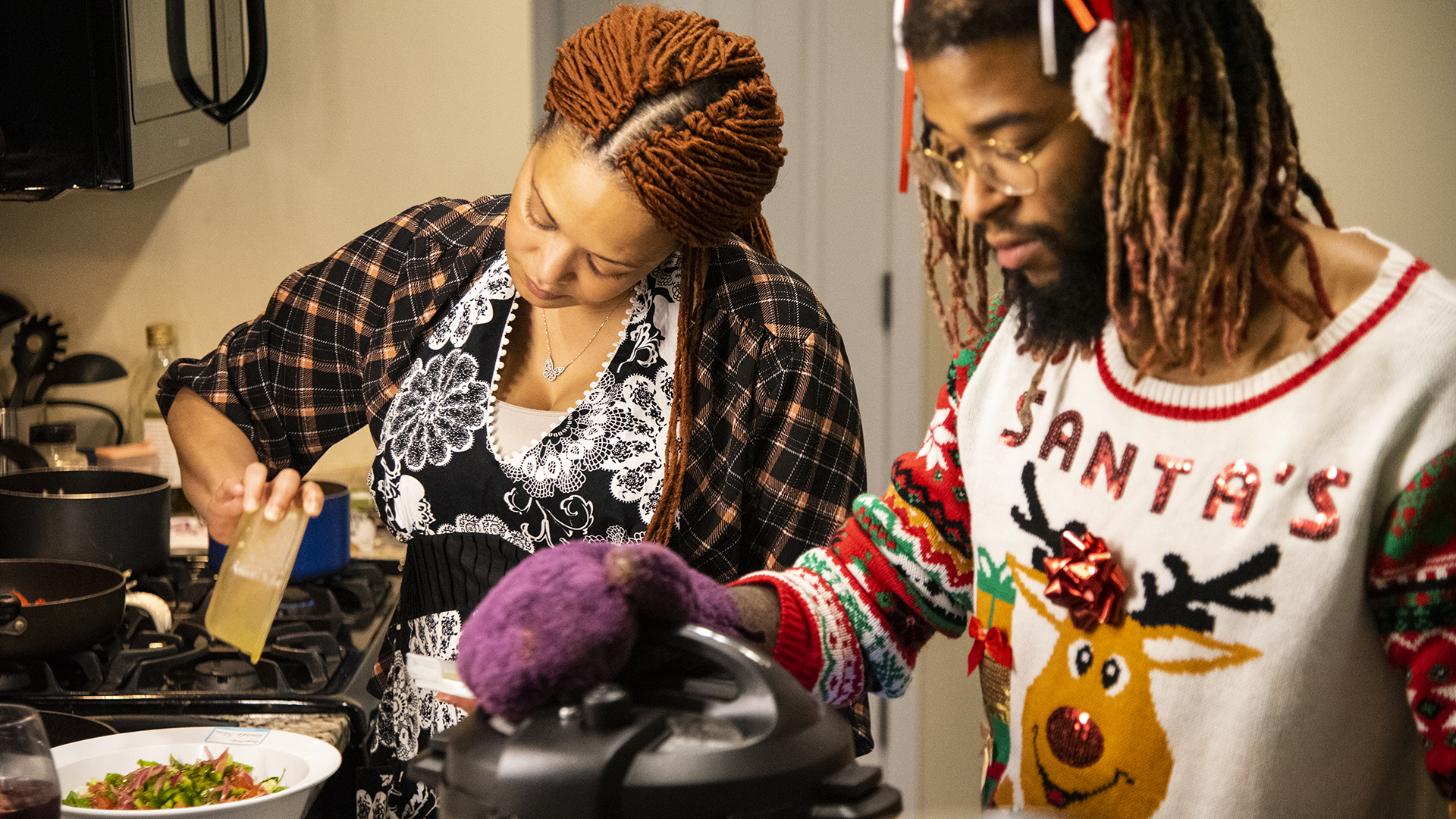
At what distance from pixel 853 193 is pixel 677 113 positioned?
148 cm

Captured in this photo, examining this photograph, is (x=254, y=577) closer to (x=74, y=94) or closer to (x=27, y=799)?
(x=27, y=799)

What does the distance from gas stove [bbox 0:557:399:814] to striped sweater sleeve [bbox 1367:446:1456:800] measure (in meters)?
1.14

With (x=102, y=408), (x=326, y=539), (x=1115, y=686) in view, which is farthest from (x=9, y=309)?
(x=1115, y=686)

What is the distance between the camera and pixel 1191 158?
0.72 m

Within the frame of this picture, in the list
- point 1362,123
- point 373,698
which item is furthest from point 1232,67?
point 1362,123

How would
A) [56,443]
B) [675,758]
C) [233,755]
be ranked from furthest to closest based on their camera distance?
[56,443] → [233,755] → [675,758]

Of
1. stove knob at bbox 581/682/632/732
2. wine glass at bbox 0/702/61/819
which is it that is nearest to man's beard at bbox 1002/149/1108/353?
stove knob at bbox 581/682/632/732

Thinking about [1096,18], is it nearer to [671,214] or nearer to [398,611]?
[671,214]

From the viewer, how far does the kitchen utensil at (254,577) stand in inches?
48.9

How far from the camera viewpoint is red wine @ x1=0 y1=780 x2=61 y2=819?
853 mm

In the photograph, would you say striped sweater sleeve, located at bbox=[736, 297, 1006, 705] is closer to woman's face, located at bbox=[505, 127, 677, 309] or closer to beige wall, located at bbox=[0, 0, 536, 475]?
woman's face, located at bbox=[505, 127, 677, 309]

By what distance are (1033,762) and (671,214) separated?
61 centimetres

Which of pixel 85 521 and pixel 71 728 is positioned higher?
pixel 85 521

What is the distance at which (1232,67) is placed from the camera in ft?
2.41
